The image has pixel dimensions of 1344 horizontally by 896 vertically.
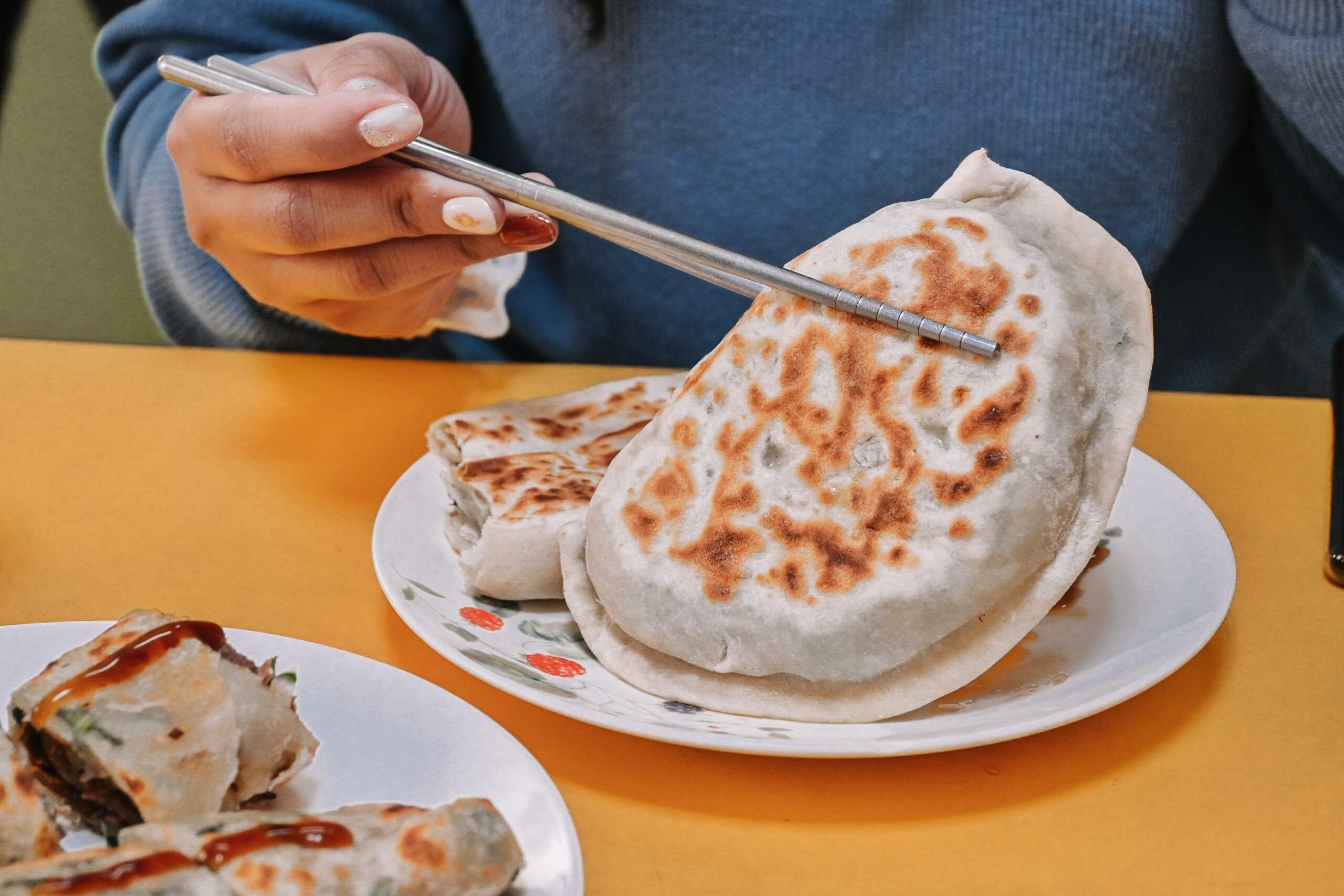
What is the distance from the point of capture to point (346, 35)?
1.67m

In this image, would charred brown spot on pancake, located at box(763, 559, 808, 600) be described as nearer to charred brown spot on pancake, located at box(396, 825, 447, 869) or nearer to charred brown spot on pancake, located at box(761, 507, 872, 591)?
charred brown spot on pancake, located at box(761, 507, 872, 591)

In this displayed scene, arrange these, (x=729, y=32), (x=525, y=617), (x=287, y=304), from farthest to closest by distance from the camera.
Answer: (x=729, y=32) < (x=287, y=304) < (x=525, y=617)

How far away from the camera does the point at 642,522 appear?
871mm

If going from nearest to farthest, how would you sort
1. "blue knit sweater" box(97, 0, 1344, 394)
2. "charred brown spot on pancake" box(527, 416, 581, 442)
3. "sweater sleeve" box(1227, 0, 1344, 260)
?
"charred brown spot on pancake" box(527, 416, 581, 442) → "sweater sleeve" box(1227, 0, 1344, 260) → "blue knit sweater" box(97, 0, 1344, 394)

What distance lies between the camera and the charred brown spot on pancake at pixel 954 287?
0.79 metres

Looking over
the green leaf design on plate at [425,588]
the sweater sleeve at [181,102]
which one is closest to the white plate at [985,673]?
the green leaf design on plate at [425,588]

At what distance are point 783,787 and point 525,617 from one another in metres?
0.27

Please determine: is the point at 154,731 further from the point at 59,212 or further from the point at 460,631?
the point at 59,212

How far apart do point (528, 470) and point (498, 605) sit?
0.50ft

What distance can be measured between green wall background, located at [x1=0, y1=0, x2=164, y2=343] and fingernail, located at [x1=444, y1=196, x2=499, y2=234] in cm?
237

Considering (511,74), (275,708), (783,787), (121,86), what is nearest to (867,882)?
(783,787)

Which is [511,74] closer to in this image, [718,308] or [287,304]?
[718,308]

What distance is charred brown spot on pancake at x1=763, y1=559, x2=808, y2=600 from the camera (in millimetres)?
785

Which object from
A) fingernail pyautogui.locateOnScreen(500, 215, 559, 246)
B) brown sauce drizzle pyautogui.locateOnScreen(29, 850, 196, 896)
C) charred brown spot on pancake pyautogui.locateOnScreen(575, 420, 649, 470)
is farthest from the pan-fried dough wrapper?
fingernail pyautogui.locateOnScreen(500, 215, 559, 246)
